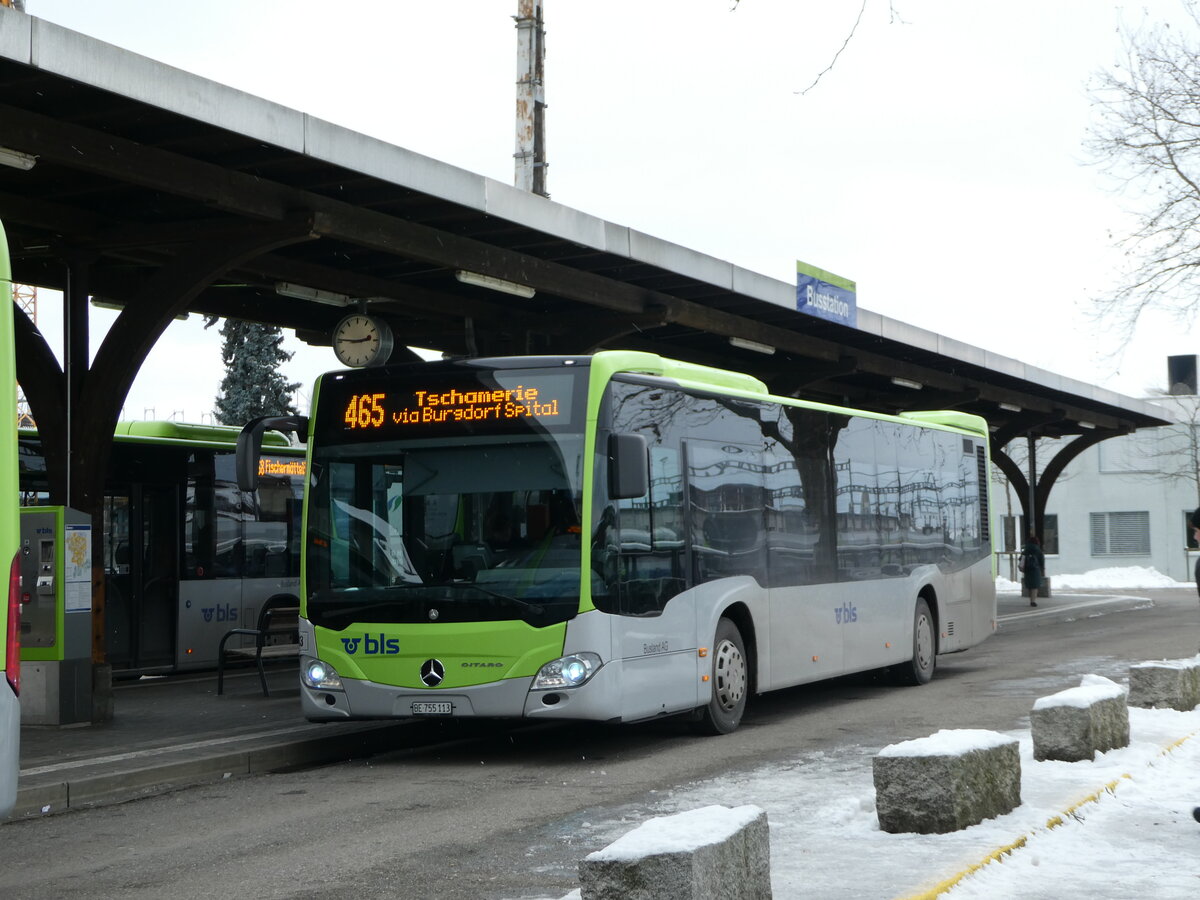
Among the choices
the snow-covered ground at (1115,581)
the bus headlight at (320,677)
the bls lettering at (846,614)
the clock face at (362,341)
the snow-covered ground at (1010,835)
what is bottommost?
the snow-covered ground at (1115,581)

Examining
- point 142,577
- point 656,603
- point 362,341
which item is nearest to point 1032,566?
point 142,577

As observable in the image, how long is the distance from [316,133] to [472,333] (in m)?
7.01

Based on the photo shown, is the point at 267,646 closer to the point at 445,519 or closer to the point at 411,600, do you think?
the point at 411,600

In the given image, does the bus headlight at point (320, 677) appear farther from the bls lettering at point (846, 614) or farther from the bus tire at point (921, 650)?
the bus tire at point (921, 650)

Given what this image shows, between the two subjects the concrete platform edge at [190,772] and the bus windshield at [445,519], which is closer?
the concrete platform edge at [190,772]

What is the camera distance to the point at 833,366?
24.2 meters

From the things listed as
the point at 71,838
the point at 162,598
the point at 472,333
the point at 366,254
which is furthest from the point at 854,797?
the point at 162,598

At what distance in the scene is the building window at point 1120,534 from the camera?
2253 inches

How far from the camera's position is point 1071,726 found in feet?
30.3

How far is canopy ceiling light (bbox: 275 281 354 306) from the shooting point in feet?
52.0

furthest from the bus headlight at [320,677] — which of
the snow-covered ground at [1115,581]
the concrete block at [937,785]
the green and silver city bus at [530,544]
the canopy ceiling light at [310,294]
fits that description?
the snow-covered ground at [1115,581]

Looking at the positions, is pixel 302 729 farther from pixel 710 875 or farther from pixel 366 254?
pixel 710 875

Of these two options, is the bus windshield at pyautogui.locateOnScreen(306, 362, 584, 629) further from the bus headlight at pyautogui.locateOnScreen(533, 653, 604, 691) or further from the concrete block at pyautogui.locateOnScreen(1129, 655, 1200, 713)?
the concrete block at pyautogui.locateOnScreen(1129, 655, 1200, 713)

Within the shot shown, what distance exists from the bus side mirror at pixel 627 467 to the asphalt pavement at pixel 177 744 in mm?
3202
